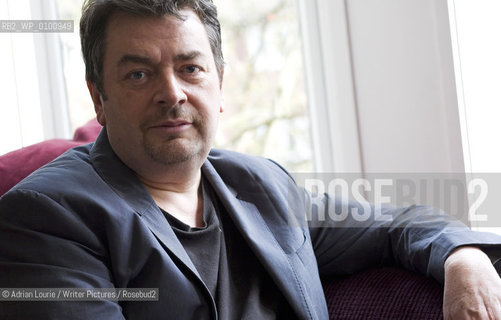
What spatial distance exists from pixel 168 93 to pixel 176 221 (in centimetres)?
28

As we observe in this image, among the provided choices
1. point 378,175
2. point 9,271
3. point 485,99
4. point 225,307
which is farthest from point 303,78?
point 9,271

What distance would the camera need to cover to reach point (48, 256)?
1140 millimetres

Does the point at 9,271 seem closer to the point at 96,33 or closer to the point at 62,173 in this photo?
the point at 62,173

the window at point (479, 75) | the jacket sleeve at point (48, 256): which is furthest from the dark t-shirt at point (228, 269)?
the window at point (479, 75)

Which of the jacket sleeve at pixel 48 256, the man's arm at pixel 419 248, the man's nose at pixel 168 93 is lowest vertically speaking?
the man's arm at pixel 419 248

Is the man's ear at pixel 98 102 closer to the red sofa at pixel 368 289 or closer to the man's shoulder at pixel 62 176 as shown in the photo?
the man's shoulder at pixel 62 176

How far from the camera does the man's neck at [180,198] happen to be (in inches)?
57.8

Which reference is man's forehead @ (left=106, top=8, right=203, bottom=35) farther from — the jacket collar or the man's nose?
the jacket collar

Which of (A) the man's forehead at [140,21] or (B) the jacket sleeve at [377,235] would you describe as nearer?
(A) the man's forehead at [140,21]

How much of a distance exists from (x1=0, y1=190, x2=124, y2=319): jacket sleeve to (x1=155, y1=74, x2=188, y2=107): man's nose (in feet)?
1.09

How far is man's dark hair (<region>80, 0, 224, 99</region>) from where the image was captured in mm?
1392

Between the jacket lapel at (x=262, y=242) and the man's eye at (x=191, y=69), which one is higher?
the man's eye at (x=191, y=69)

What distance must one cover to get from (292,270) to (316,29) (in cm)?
122

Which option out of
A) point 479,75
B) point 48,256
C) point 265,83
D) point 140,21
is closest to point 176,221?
point 48,256
